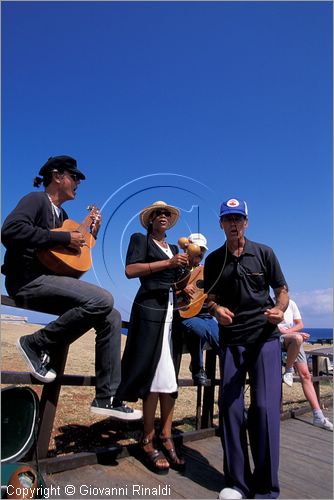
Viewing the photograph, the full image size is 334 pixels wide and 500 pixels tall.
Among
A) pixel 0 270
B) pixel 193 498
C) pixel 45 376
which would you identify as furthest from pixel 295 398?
pixel 0 270

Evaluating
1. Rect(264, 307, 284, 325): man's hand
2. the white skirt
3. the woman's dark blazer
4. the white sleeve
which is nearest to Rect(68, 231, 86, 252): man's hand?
the woman's dark blazer

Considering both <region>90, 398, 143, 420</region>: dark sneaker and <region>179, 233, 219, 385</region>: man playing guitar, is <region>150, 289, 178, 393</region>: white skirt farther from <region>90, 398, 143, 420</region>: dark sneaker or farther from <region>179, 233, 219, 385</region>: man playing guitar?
<region>179, 233, 219, 385</region>: man playing guitar

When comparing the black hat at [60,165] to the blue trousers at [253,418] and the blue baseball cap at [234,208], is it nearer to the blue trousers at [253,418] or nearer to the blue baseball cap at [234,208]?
the blue baseball cap at [234,208]

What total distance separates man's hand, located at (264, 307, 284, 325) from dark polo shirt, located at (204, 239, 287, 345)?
4.4 inches

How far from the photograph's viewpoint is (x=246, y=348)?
2.94 m

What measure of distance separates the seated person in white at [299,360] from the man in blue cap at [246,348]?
2815 mm

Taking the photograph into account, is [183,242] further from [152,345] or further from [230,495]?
[230,495]

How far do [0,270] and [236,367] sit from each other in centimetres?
204

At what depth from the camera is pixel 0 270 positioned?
9.34 ft

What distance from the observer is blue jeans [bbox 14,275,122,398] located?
9.27ft

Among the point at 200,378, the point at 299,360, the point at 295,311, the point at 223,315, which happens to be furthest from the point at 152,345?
the point at 295,311

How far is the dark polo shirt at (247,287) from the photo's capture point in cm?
295

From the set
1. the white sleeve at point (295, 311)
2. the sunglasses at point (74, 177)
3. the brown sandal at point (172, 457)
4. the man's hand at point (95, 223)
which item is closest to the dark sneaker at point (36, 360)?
the man's hand at point (95, 223)

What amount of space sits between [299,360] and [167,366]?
10.7ft
